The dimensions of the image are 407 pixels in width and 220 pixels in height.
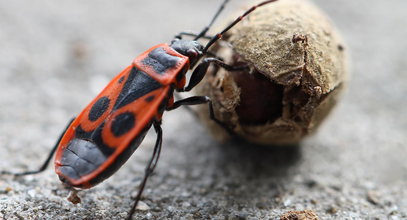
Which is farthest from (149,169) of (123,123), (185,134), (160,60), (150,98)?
(185,134)

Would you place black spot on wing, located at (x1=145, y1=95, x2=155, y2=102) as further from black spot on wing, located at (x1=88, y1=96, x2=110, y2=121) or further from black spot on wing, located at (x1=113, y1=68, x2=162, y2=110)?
black spot on wing, located at (x1=88, y1=96, x2=110, y2=121)

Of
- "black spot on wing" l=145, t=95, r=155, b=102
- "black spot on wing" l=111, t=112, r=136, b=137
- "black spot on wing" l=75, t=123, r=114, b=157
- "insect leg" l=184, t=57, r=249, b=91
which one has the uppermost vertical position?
"insect leg" l=184, t=57, r=249, b=91

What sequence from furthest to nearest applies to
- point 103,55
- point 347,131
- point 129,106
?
point 103,55, point 347,131, point 129,106

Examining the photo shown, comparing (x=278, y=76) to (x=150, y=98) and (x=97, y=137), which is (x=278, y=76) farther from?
(x=97, y=137)

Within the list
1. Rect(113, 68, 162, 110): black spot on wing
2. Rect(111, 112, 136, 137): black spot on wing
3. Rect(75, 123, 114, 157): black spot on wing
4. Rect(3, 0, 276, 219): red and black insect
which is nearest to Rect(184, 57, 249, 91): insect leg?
Rect(3, 0, 276, 219): red and black insect

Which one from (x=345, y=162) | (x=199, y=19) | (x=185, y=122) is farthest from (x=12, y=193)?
(x=199, y=19)

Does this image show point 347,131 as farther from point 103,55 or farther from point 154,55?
point 103,55
